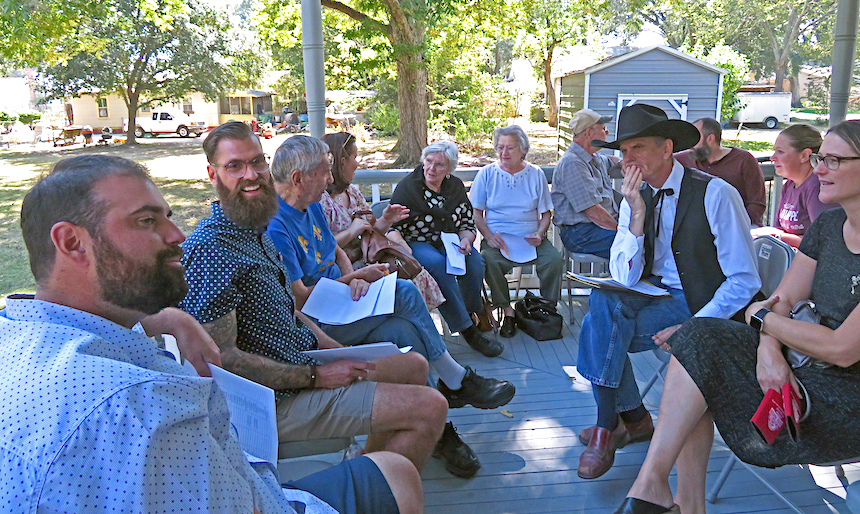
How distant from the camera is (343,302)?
2.78m

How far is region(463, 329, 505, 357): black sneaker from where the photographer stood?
12.7 ft

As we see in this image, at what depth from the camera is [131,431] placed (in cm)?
93

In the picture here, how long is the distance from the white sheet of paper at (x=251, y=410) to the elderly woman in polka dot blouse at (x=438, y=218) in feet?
7.50

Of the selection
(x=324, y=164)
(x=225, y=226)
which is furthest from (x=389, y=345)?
(x=324, y=164)

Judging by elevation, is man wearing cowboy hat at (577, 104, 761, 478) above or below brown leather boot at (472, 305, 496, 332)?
above

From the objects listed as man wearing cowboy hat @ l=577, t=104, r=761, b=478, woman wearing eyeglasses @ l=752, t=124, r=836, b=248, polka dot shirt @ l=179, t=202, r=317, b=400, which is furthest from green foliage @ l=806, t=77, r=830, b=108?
polka dot shirt @ l=179, t=202, r=317, b=400

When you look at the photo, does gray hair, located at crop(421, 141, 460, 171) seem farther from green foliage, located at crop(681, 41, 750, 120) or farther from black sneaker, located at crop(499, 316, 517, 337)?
green foliage, located at crop(681, 41, 750, 120)

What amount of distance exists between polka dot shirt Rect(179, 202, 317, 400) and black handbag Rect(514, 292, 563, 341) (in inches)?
85.3

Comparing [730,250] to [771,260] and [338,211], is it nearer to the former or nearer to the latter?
[771,260]

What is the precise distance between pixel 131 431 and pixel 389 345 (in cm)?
129

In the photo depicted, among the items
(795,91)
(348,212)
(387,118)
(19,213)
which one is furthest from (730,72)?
(795,91)

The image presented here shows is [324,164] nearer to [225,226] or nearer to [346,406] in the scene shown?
[225,226]

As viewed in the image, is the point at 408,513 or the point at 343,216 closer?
the point at 408,513

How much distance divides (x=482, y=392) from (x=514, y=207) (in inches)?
72.3
